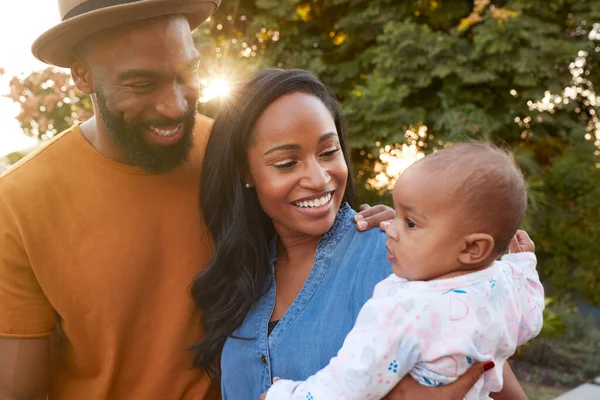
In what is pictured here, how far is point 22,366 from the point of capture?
2.42m

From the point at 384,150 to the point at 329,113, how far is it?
4213mm

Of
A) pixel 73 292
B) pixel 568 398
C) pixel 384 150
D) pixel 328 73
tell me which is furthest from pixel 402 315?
pixel 328 73

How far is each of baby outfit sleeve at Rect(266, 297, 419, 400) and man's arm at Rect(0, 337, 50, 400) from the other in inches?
50.6

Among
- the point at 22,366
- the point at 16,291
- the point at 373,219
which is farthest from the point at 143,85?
the point at 22,366

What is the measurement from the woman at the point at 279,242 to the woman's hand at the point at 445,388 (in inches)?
12.5

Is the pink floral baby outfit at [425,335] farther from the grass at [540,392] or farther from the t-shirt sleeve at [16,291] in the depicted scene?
the grass at [540,392]

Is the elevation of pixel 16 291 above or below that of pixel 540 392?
above

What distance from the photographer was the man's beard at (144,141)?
8.09ft

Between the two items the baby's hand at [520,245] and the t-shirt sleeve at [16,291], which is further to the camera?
the t-shirt sleeve at [16,291]

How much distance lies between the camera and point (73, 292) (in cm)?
242

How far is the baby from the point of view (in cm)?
169

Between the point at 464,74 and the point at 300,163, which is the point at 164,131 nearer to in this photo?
the point at 300,163

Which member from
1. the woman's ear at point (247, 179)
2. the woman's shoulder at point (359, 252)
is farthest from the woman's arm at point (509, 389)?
the woman's ear at point (247, 179)

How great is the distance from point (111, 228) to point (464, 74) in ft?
15.9
